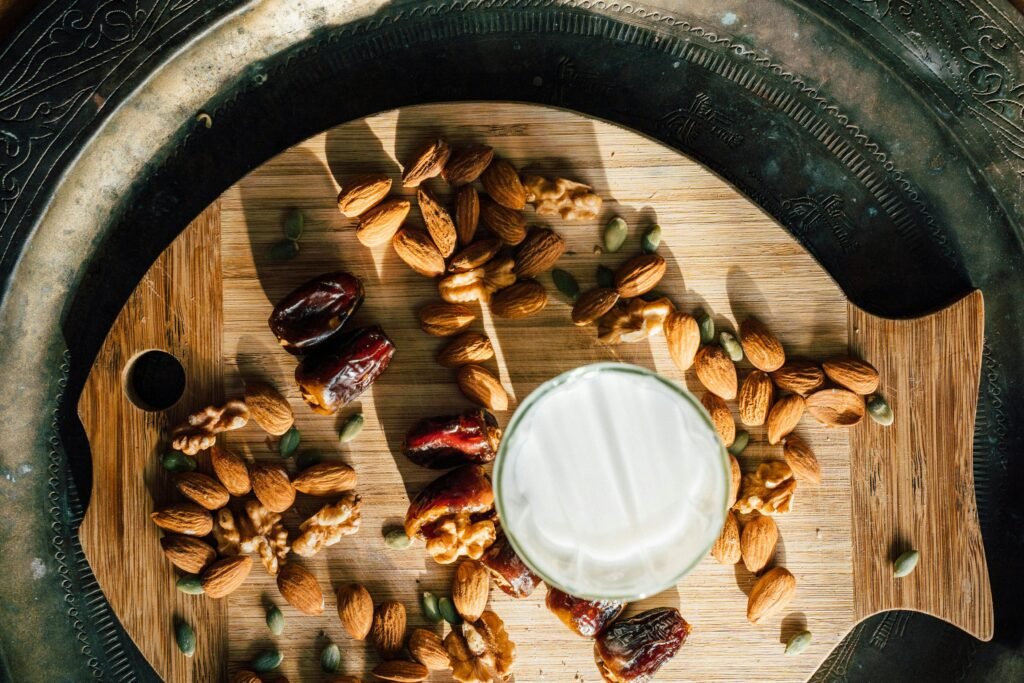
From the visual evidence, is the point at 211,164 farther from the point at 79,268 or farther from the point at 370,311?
the point at 370,311

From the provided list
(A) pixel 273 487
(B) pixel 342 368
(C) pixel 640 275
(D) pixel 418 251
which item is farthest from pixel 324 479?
(C) pixel 640 275

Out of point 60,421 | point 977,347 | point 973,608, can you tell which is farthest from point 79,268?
point 973,608

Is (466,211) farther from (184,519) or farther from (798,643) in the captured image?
(798,643)

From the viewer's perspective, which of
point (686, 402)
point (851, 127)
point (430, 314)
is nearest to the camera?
point (686, 402)

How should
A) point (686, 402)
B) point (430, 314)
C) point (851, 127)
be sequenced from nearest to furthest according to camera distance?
point (686, 402)
point (430, 314)
point (851, 127)

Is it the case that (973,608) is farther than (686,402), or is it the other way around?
(973,608)

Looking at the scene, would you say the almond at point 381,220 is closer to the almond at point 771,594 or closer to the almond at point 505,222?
the almond at point 505,222
